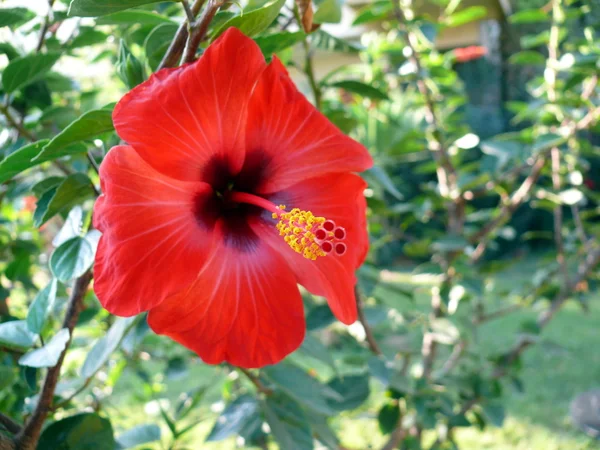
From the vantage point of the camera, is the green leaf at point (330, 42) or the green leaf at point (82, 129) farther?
the green leaf at point (330, 42)

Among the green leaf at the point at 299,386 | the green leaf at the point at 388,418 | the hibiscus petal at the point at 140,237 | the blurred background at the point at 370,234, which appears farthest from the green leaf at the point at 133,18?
the green leaf at the point at 388,418

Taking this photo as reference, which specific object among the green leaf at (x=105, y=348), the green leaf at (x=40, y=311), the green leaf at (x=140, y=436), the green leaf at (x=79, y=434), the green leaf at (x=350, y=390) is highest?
the green leaf at (x=40, y=311)

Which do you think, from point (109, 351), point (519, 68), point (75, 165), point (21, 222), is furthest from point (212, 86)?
point (519, 68)

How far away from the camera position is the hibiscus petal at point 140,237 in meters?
0.56

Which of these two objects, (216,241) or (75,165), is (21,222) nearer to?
(75,165)

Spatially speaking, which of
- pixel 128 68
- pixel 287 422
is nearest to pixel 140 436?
pixel 287 422

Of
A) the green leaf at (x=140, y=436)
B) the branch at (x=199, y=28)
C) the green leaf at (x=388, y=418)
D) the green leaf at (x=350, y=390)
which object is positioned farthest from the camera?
the green leaf at (x=388, y=418)

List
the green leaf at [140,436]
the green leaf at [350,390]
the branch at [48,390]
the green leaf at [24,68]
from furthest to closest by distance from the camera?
the green leaf at [350,390]
the green leaf at [140,436]
the green leaf at [24,68]
the branch at [48,390]

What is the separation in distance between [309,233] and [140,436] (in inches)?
26.1

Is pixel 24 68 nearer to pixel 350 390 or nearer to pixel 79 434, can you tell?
pixel 79 434

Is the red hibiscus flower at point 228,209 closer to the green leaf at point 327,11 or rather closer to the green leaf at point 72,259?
the green leaf at point 72,259

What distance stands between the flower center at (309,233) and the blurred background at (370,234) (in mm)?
196

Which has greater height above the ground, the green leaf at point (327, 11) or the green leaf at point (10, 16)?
the green leaf at point (10, 16)

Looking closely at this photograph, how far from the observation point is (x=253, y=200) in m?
0.72
